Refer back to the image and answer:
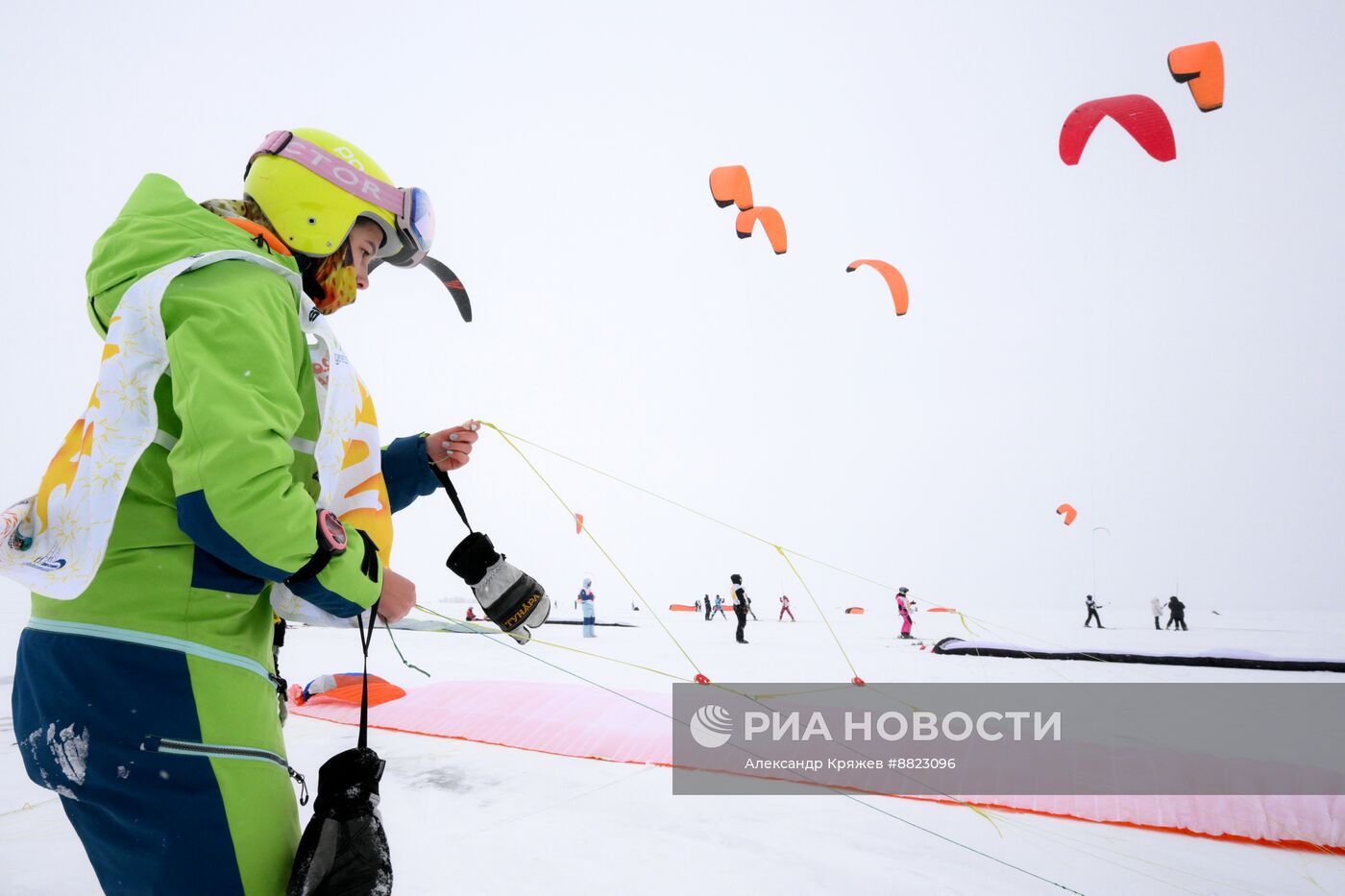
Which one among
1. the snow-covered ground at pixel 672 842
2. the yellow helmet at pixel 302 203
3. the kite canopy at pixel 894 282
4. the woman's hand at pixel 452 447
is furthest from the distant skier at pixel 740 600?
the yellow helmet at pixel 302 203

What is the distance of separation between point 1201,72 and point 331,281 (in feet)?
33.6

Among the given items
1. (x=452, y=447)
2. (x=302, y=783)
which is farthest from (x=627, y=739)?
(x=302, y=783)

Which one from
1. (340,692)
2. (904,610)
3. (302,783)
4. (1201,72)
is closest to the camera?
(302,783)

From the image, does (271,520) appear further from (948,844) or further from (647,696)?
(647,696)

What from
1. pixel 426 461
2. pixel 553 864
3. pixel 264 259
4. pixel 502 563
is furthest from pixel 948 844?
pixel 264 259

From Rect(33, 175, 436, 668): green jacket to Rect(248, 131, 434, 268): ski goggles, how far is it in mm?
311

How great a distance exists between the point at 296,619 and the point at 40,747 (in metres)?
0.31

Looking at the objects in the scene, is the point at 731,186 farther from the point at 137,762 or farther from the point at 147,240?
the point at 137,762

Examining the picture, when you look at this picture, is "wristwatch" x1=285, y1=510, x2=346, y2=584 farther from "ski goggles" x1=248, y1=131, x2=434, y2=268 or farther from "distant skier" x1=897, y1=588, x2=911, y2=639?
"distant skier" x1=897, y1=588, x2=911, y2=639

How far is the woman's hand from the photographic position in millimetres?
1611

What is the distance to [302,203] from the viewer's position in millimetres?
1243

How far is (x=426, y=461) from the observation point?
1.60 metres

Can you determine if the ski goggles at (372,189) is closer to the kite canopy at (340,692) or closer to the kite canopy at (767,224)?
the kite canopy at (340,692)

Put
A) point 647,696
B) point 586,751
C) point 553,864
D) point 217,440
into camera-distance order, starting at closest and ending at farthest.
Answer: point 217,440
point 553,864
point 586,751
point 647,696
